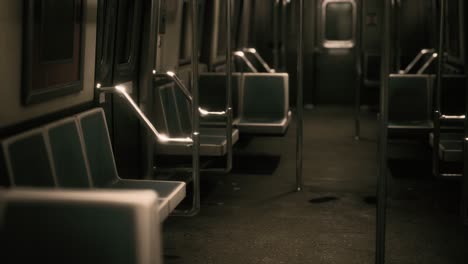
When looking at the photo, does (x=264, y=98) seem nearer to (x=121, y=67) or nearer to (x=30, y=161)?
(x=121, y=67)

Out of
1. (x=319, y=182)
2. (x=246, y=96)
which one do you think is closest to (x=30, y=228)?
(x=319, y=182)

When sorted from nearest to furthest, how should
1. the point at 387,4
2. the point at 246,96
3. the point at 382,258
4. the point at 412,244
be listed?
1. the point at 387,4
2. the point at 382,258
3. the point at 412,244
4. the point at 246,96

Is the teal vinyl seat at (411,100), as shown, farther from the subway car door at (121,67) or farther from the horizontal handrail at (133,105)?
the horizontal handrail at (133,105)

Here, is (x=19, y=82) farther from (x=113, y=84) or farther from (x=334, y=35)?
(x=334, y=35)

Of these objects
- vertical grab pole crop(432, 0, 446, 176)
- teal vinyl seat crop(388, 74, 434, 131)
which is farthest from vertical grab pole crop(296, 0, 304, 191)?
teal vinyl seat crop(388, 74, 434, 131)

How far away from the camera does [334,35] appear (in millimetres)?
11961

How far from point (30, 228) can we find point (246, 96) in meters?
5.27

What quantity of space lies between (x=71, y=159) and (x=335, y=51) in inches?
347

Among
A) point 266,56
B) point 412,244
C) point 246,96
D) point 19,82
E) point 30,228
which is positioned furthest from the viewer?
point 266,56

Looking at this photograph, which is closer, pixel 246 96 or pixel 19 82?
pixel 19 82

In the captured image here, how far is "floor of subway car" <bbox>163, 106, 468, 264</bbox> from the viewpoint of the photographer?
4.07m

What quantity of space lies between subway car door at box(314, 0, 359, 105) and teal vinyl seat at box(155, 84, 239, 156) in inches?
227

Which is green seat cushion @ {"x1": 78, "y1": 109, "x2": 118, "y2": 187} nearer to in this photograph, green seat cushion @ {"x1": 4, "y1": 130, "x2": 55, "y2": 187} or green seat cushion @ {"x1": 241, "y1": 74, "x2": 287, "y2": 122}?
green seat cushion @ {"x1": 4, "y1": 130, "x2": 55, "y2": 187}

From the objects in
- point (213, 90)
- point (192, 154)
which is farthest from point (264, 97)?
point (192, 154)
